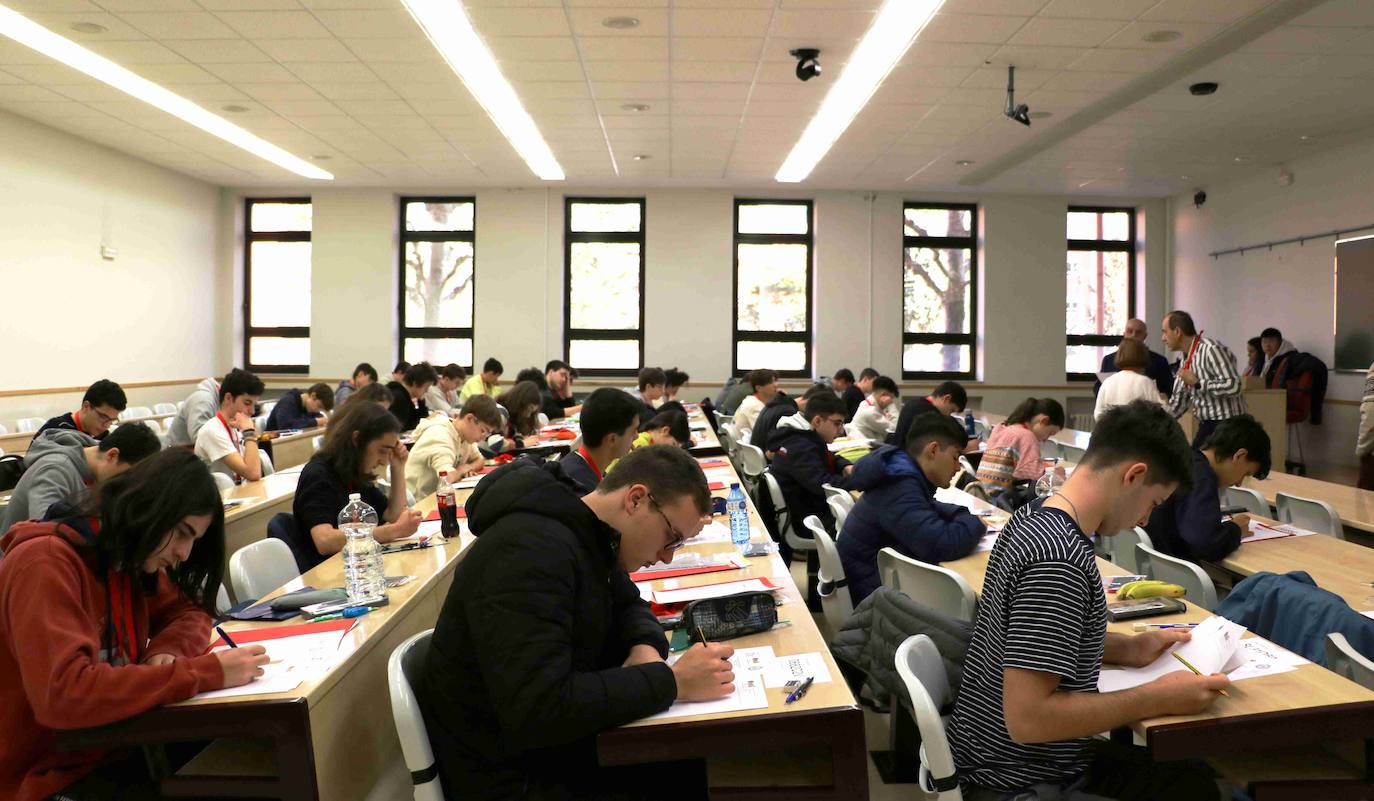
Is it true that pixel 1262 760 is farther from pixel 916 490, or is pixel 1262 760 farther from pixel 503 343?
pixel 503 343

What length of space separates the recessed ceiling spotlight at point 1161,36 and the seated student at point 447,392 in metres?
7.17

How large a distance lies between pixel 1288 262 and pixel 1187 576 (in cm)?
934

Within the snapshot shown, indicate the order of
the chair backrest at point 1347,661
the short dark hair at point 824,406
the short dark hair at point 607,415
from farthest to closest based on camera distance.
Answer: the short dark hair at point 824,406 → the short dark hair at point 607,415 → the chair backrest at point 1347,661

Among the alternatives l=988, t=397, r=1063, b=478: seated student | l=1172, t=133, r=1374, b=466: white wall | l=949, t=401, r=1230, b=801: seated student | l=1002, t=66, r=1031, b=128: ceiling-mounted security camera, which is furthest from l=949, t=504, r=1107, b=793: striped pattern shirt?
l=1172, t=133, r=1374, b=466: white wall

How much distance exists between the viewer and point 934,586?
9.58 feet

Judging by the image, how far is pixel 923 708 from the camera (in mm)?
1857

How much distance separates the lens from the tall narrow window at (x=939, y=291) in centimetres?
1331

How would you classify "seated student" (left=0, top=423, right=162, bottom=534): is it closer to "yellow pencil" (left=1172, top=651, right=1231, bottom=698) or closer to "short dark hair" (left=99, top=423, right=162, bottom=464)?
"short dark hair" (left=99, top=423, right=162, bottom=464)

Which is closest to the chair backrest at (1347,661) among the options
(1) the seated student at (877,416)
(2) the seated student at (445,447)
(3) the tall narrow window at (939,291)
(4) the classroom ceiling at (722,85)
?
(2) the seated student at (445,447)

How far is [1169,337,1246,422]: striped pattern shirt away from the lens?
6.21 meters

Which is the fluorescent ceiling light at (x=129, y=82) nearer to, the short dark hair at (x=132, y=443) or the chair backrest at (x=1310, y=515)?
the short dark hair at (x=132, y=443)

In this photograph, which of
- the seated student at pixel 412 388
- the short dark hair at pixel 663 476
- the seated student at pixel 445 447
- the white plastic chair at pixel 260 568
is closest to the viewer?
the short dark hair at pixel 663 476

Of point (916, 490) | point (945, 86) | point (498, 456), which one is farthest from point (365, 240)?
point (916, 490)

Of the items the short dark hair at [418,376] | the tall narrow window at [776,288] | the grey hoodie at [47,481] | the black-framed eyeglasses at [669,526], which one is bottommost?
the grey hoodie at [47,481]
